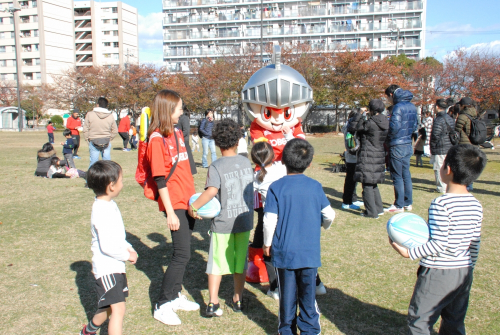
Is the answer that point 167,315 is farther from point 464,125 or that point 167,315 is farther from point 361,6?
point 361,6

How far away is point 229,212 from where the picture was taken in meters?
3.32

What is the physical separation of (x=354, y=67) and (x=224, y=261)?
31367 mm

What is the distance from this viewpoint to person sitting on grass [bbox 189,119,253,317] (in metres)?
3.30

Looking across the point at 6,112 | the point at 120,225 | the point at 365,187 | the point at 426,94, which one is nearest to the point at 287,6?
the point at 426,94

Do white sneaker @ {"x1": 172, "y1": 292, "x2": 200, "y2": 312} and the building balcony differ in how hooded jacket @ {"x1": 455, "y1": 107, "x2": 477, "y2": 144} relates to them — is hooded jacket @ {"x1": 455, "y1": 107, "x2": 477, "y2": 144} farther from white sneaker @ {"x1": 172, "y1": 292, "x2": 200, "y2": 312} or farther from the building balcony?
the building balcony

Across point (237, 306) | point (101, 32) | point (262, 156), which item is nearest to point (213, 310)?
point (237, 306)

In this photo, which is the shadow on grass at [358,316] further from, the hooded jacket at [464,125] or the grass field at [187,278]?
the hooded jacket at [464,125]

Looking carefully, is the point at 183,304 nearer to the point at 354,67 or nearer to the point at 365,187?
the point at 365,187

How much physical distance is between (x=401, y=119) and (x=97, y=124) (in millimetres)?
6124

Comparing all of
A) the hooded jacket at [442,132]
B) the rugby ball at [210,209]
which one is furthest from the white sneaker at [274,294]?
the hooded jacket at [442,132]

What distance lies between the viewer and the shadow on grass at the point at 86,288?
11.4 ft

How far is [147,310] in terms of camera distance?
352cm

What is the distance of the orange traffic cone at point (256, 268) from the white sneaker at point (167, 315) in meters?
1.05

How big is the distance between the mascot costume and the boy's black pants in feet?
6.25
